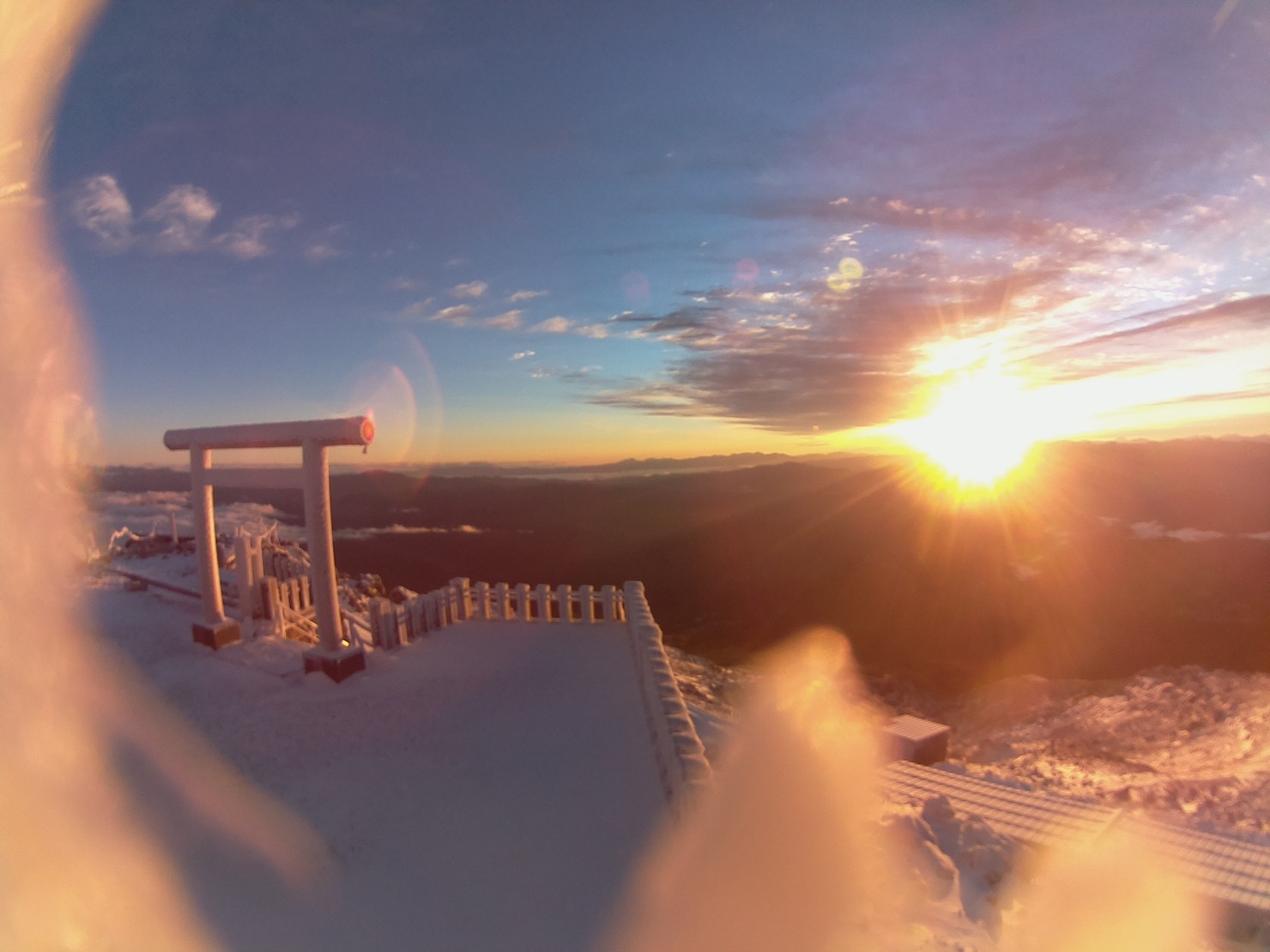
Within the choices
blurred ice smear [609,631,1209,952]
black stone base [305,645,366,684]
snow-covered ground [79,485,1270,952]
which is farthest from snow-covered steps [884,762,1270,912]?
black stone base [305,645,366,684]

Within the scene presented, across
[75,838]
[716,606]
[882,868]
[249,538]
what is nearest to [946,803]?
[882,868]

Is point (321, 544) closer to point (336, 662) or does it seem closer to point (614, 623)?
point (336, 662)

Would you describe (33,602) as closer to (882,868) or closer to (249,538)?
(249,538)

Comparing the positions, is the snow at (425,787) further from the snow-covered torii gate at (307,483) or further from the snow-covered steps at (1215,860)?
the snow-covered steps at (1215,860)

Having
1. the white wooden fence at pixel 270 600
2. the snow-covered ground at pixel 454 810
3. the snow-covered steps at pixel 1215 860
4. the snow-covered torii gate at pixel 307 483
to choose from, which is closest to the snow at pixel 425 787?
the snow-covered ground at pixel 454 810

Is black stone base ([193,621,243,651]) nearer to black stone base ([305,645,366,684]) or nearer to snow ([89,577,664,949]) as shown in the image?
snow ([89,577,664,949])

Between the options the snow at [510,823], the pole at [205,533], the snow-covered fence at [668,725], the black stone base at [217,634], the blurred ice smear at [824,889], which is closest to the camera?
the blurred ice smear at [824,889]

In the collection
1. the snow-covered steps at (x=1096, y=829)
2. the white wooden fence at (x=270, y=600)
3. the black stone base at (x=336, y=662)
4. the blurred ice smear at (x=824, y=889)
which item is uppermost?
the white wooden fence at (x=270, y=600)

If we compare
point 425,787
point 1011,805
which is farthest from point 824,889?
point 1011,805
